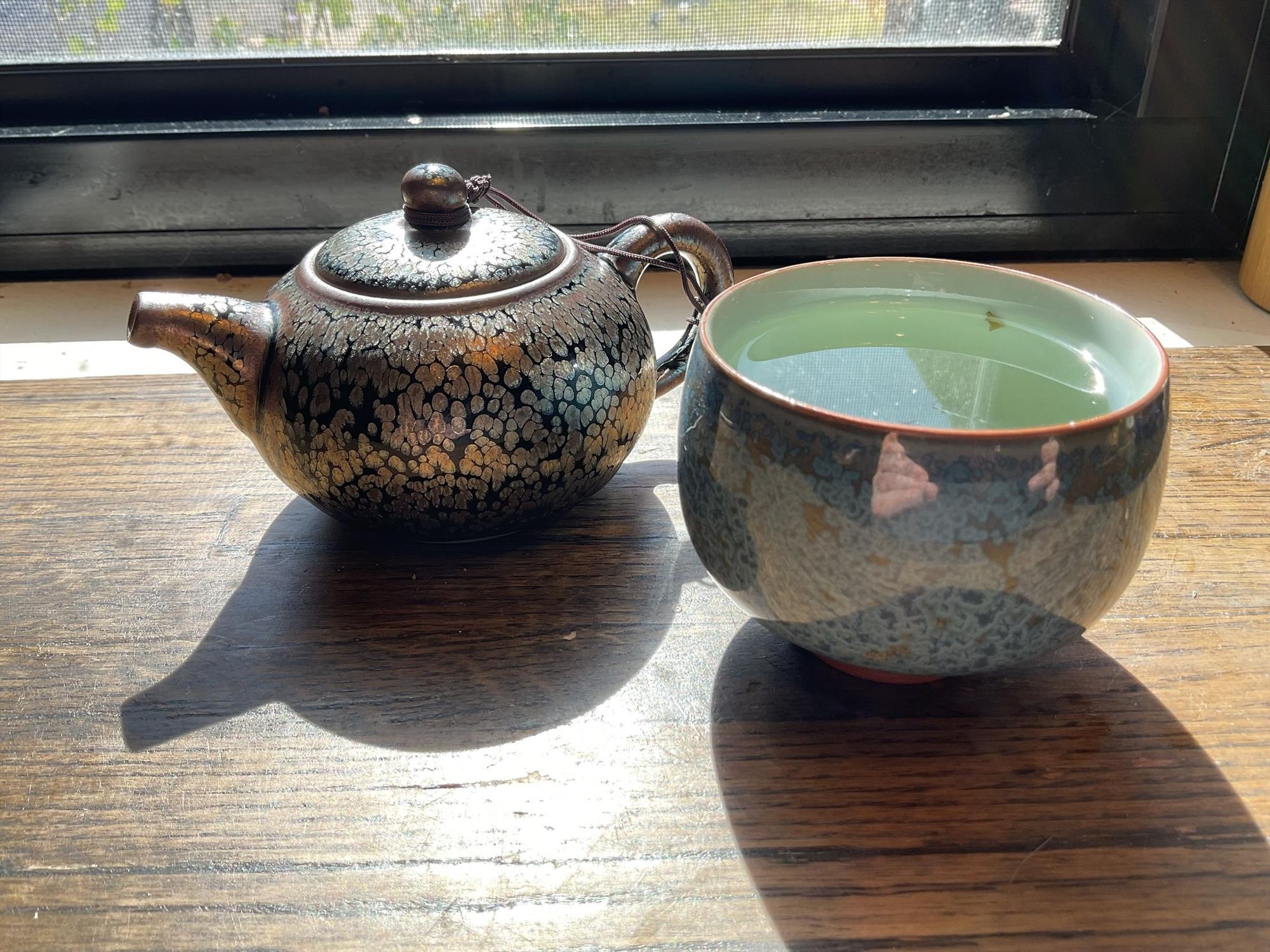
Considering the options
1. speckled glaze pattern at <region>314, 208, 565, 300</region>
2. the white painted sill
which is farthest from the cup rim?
the white painted sill

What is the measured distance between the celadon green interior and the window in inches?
23.4

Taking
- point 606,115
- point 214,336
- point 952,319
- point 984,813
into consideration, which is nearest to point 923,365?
point 952,319

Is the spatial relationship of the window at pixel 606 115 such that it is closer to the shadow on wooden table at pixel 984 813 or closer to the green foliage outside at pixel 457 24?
the green foliage outside at pixel 457 24

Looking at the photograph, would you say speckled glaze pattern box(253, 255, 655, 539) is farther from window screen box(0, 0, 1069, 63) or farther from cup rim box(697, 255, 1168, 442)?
window screen box(0, 0, 1069, 63)

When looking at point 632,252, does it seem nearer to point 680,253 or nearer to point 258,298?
point 680,253

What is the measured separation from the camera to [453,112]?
1.02 meters

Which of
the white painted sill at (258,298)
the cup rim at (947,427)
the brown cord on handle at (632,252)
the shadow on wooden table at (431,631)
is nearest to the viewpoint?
the cup rim at (947,427)

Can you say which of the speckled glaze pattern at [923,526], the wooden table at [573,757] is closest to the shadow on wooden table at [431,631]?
the wooden table at [573,757]

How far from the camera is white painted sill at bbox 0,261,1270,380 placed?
891mm

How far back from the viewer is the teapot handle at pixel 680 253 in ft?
1.81

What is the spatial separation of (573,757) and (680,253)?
0.28m

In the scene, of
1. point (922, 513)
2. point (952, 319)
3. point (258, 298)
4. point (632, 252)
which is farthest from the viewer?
point (258, 298)

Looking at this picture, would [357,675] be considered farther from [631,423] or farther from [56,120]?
[56,120]

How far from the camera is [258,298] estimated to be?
98 cm
